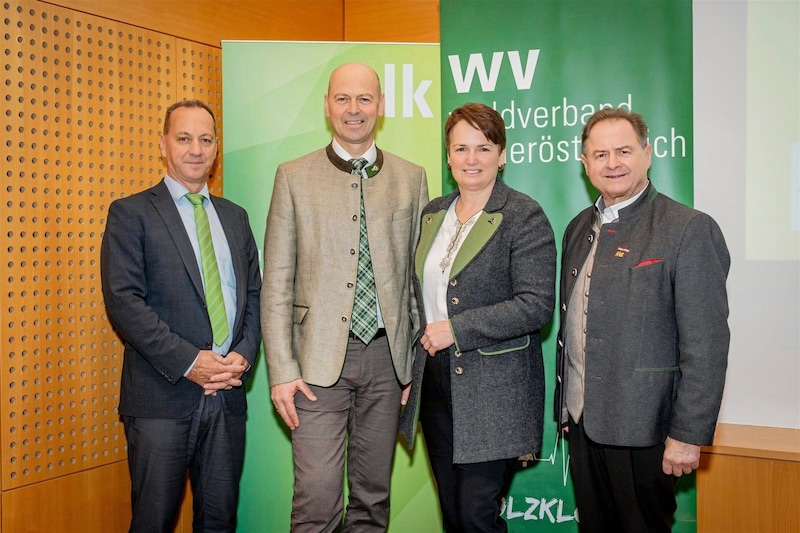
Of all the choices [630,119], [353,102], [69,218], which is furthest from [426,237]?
[69,218]

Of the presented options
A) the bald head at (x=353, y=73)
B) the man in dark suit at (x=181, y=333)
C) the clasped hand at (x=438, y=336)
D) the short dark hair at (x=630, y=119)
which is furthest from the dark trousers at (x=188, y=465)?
the short dark hair at (x=630, y=119)

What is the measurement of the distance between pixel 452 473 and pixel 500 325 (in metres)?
0.55

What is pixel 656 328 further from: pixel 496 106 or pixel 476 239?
pixel 496 106

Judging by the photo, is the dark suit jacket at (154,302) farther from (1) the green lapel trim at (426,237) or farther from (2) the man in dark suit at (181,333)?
(1) the green lapel trim at (426,237)

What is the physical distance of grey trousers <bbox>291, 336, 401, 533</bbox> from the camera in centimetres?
247

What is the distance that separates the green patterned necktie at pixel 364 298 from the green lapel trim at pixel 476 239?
0.37 meters

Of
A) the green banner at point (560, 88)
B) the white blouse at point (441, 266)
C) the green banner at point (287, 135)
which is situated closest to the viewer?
the white blouse at point (441, 266)

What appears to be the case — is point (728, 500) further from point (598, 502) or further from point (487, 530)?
point (487, 530)

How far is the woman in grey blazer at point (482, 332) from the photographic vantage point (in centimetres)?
220

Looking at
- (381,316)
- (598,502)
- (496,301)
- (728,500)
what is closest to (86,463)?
(381,316)

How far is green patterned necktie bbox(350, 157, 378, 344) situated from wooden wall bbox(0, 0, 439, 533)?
4.02 ft

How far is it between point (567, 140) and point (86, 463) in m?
2.56

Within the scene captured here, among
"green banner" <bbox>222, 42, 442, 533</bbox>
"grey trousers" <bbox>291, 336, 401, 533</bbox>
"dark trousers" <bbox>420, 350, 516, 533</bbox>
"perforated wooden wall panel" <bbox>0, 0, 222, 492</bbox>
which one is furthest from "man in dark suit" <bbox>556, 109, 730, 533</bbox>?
"perforated wooden wall panel" <bbox>0, 0, 222, 492</bbox>

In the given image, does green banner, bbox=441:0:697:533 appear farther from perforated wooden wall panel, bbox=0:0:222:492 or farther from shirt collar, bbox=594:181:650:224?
perforated wooden wall panel, bbox=0:0:222:492
